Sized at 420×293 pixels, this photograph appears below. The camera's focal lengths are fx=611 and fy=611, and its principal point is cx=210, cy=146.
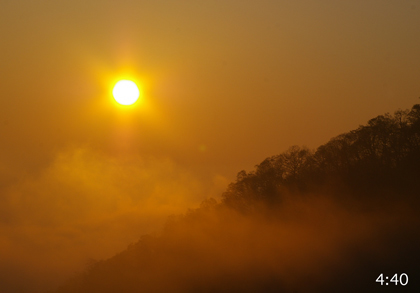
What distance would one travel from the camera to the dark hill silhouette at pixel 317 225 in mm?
46516

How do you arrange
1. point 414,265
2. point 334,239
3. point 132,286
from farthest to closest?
1. point 132,286
2. point 334,239
3. point 414,265

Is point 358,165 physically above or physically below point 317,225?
above

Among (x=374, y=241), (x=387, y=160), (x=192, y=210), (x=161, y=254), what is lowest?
(x=374, y=241)

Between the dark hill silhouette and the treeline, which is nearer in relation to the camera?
the dark hill silhouette

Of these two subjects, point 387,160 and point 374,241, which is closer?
point 374,241

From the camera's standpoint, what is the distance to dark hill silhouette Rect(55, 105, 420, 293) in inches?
1831

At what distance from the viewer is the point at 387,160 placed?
55.9 m

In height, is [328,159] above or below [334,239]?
above

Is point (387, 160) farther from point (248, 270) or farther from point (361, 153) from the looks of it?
point (248, 270)

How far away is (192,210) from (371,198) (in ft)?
143

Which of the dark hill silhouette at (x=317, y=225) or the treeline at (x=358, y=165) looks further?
the treeline at (x=358, y=165)

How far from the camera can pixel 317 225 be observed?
58.4m

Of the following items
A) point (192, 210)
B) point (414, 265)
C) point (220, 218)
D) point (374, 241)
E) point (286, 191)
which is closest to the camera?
point (414, 265)

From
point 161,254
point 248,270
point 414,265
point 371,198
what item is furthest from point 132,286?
point 414,265
